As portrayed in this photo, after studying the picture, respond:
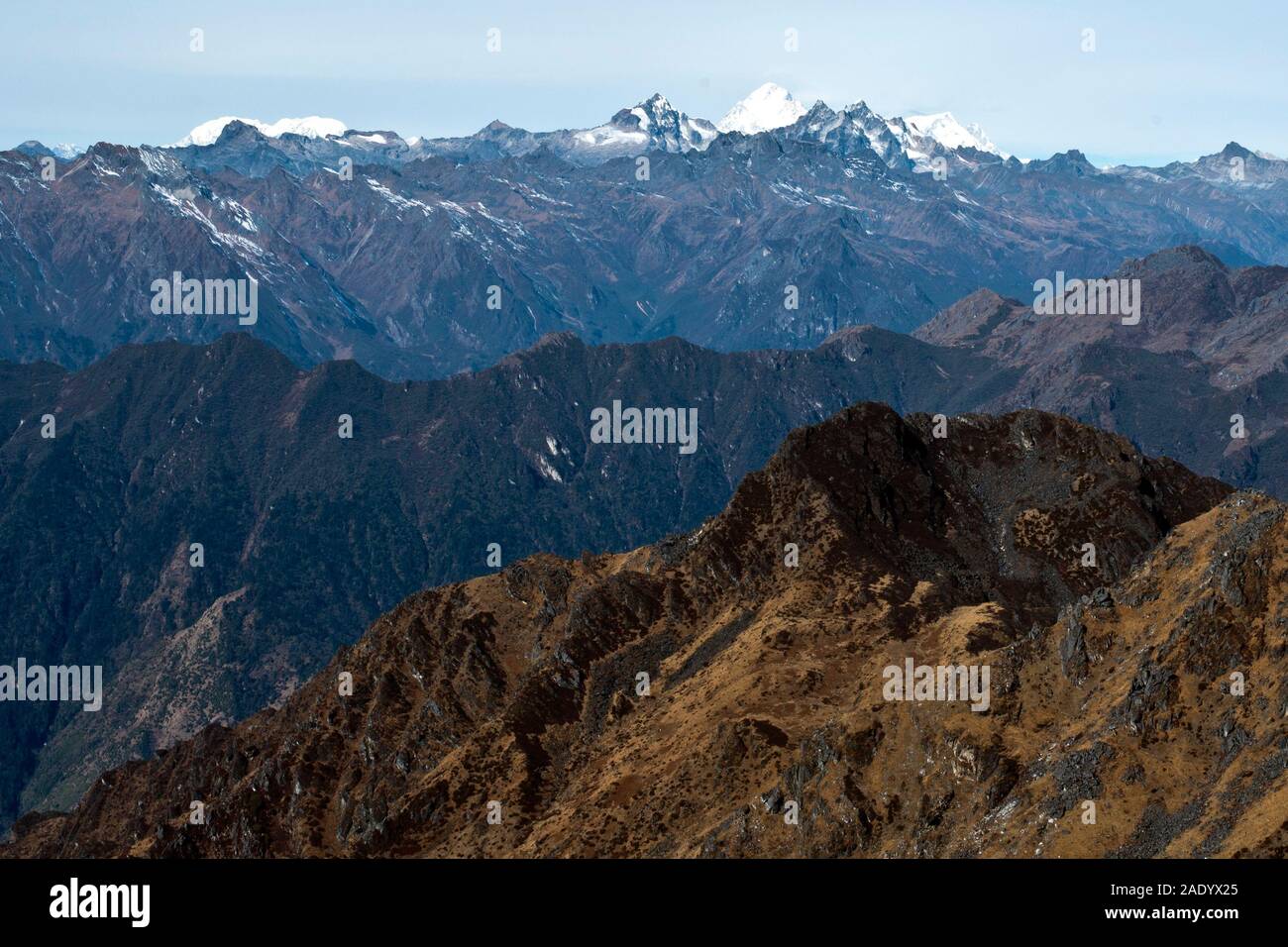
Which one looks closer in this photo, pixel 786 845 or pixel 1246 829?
pixel 1246 829
